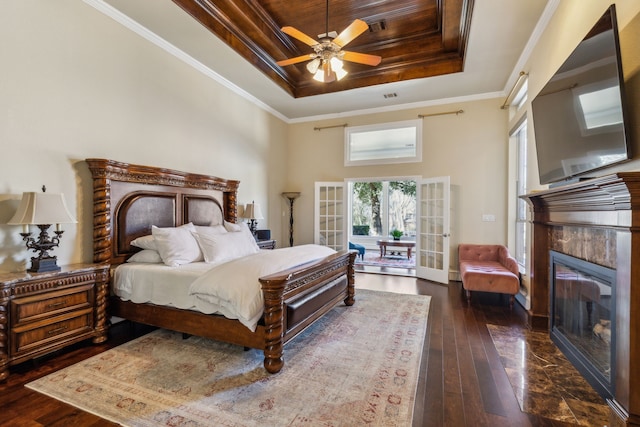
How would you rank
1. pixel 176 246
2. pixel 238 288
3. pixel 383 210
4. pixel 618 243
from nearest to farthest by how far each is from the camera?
pixel 618 243 < pixel 238 288 < pixel 176 246 < pixel 383 210

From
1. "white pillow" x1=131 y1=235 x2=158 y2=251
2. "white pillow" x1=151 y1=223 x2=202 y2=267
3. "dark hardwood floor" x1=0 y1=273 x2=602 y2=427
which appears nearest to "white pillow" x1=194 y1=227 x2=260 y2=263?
"white pillow" x1=151 y1=223 x2=202 y2=267

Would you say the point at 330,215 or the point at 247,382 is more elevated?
the point at 330,215

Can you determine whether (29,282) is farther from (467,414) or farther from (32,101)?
(467,414)

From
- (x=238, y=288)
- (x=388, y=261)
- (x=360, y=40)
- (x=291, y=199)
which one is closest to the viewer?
(x=238, y=288)

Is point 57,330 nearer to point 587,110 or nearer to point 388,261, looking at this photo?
point 587,110

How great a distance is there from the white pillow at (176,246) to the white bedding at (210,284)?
0.12 m

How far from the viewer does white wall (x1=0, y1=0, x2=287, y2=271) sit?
2555 mm

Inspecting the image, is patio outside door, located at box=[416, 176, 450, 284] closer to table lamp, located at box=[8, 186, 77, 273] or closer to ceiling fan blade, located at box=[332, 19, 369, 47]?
ceiling fan blade, located at box=[332, 19, 369, 47]

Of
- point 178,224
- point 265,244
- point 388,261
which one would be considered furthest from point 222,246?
point 388,261

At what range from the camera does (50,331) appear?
2438 millimetres

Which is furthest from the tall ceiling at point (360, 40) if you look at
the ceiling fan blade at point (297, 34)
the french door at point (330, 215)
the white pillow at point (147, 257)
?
the white pillow at point (147, 257)

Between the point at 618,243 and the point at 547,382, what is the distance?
1190 mm

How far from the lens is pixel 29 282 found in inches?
90.0

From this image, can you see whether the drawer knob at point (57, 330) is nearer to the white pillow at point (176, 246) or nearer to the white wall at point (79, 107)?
the white wall at point (79, 107)
